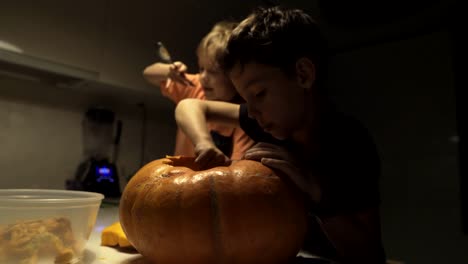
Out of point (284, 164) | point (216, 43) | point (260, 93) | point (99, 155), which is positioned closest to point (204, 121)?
point (260, 93)

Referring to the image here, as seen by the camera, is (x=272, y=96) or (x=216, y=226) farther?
(x=272, y=96)

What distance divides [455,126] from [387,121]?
36cm

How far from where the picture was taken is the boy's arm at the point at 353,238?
565 mm

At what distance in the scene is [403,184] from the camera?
187cm

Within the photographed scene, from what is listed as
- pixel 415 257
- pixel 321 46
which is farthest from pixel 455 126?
pixel 321 46

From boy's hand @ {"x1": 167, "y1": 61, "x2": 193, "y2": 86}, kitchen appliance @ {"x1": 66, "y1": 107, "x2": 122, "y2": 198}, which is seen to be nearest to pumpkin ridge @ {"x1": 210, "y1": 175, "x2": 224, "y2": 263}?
boy's hand @ {"x1": 167, "y1": 61, "x2": 193, "y2": 86}

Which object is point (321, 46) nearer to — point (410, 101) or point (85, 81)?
point (85, 81)

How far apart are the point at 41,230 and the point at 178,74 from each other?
772 mm

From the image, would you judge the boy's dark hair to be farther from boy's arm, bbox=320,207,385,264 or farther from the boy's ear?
boy's arm, bbox=320,207,385,264

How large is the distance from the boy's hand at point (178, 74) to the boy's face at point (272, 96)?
0.49m

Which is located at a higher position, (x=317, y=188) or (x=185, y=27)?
(x=185, y=27)

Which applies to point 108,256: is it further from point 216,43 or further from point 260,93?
point 216,43

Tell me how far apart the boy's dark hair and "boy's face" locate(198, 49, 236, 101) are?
29cm

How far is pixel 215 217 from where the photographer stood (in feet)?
1.28
